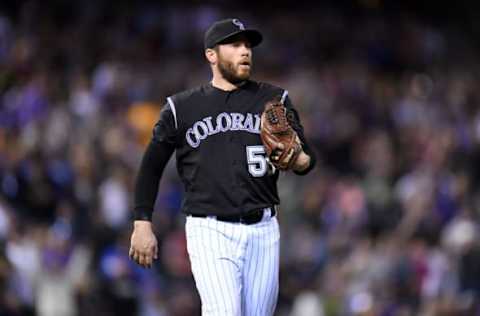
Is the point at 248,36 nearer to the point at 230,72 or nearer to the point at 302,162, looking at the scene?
the point at 230,72

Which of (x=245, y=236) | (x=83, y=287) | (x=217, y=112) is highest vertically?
(x=217, y=112)

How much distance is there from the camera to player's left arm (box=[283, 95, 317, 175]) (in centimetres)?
686

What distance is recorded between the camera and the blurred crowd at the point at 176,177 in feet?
39.0

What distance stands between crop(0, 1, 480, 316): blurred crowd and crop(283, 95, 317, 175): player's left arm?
3.98 meters

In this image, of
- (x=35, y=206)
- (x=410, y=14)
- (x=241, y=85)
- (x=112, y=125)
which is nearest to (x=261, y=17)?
(x=410, y=14)

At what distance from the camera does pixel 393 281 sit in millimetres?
11609

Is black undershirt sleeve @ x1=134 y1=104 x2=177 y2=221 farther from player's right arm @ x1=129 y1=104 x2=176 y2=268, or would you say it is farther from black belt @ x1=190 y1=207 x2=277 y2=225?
black belt @ x1=190 y1=207 x2=277 y2=225

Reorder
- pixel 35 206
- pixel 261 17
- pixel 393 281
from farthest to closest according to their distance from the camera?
pixel 261 17
pixel 35 206
pixel 393 281

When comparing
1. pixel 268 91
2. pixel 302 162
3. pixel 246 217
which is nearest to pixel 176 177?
pixel 268 91

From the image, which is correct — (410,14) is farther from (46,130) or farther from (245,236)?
(245,236)

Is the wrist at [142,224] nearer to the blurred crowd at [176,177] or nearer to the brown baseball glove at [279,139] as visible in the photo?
the brown baseball glove at [279,139]

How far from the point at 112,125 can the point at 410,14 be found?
6192 millimetres

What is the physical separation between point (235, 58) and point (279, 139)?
0.51 meters

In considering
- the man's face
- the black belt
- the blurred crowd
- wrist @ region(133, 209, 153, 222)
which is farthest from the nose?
the blurred crowd
